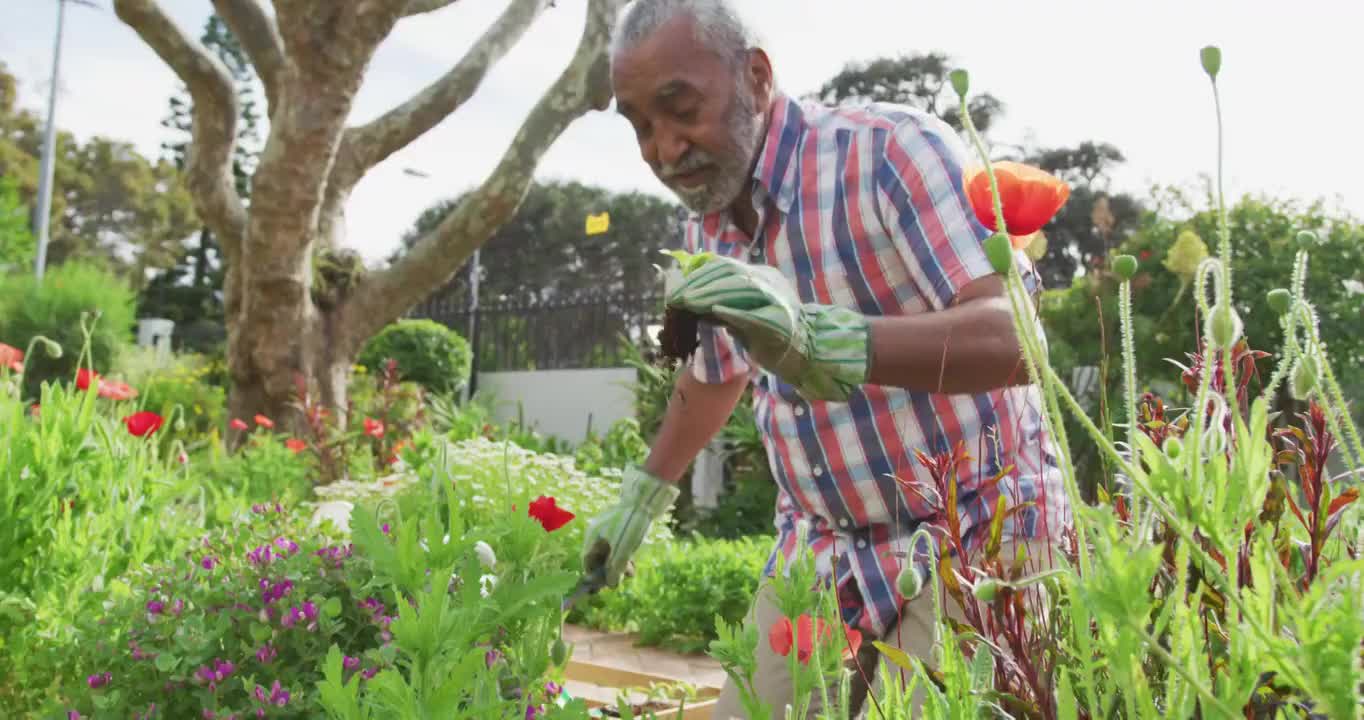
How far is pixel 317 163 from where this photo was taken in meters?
7.31

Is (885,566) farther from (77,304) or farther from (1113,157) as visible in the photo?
(1113,157)

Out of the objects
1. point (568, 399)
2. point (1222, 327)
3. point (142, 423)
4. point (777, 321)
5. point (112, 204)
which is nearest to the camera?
point (1222, 327)

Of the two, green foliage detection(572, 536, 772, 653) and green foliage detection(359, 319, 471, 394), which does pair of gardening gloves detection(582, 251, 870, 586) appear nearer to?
green foliage detection(572, 536, 772, 653)

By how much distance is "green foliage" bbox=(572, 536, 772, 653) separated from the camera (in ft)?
15.2

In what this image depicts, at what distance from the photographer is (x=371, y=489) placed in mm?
5211

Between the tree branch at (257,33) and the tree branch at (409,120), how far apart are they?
2.34 ft

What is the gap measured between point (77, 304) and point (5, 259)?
415 inches

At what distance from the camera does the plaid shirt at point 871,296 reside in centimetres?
171

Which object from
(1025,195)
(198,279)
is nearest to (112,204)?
(198,279)

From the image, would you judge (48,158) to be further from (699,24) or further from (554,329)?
(699,24)

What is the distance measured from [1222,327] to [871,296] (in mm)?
1460

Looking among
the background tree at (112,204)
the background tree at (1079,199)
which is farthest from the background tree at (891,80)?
the background tree at (112,204)

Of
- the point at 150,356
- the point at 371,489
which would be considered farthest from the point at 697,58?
the point at 150,356

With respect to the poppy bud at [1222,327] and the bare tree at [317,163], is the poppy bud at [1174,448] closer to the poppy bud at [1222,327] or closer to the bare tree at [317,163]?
the poppy bud at [1222,327]
